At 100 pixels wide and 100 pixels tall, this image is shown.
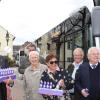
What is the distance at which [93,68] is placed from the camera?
776cm

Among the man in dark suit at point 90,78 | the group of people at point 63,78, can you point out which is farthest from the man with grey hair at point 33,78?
the man in dark suit at point 90,78

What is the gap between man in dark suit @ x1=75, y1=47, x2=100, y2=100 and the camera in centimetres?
766

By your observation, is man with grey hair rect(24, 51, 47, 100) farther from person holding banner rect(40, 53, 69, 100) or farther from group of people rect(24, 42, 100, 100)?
person holding banner rect(40, 53, 69, 100)

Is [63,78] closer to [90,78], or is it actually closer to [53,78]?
[53,78]

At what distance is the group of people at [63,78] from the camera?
766 centimetres

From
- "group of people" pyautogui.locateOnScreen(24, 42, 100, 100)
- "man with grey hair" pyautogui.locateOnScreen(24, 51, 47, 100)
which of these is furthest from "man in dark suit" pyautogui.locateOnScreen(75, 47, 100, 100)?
"man with grey hair" pyautogui.locateOnScreen(24, 51, 47, 100)

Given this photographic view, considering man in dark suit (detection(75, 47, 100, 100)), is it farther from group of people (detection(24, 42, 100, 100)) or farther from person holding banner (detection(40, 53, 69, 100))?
person holding banner (detection(40, 53, 69, 100))

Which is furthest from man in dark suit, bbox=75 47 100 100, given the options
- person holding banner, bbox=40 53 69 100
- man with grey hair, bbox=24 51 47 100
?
man with grey hair, bbox=24 51 47 100

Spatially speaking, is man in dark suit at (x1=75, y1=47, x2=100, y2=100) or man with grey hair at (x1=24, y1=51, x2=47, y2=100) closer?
man in dark suit at (x1=75, y1=47, x2=100, y2=100)

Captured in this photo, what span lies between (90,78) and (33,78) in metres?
0.98

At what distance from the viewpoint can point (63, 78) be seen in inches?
301

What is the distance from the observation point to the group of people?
302 inches

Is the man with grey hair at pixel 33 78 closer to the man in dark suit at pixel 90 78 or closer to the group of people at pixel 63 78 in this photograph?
the group of people at pixel 63 78

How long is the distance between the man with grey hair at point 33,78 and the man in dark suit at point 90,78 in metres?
0.67
